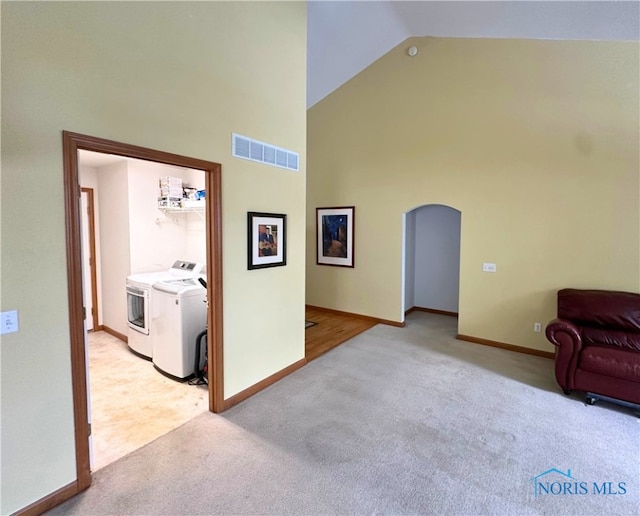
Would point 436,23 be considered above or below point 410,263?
above

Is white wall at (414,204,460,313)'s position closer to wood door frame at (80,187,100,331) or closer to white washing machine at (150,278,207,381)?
white washing machine at (150,278,207,381)

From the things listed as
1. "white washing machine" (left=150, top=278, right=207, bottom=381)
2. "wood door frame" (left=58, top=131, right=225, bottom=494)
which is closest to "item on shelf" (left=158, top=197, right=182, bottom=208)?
"white washing machine" (left=150, top=278, right=207, bottom=381)

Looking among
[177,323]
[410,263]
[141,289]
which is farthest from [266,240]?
[410,263]

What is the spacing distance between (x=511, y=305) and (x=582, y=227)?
1.33m

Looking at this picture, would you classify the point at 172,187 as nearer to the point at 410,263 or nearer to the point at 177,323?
the point at 177,323

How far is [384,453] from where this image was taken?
248 cm

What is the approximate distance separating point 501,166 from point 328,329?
3601 mm

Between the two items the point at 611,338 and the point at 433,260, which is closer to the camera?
the point at 611,338

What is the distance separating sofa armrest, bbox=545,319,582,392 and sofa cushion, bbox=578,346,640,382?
0.07 m

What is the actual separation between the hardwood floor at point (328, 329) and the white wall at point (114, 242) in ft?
9.06

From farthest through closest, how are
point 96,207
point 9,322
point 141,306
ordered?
point 96,207 → point 141,306 → point 9,322

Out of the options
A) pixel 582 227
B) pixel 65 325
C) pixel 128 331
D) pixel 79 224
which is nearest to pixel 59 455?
pixel 65 325

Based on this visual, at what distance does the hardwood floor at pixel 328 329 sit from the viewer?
4664 mm

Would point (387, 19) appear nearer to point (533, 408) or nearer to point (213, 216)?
point (213, 216)
